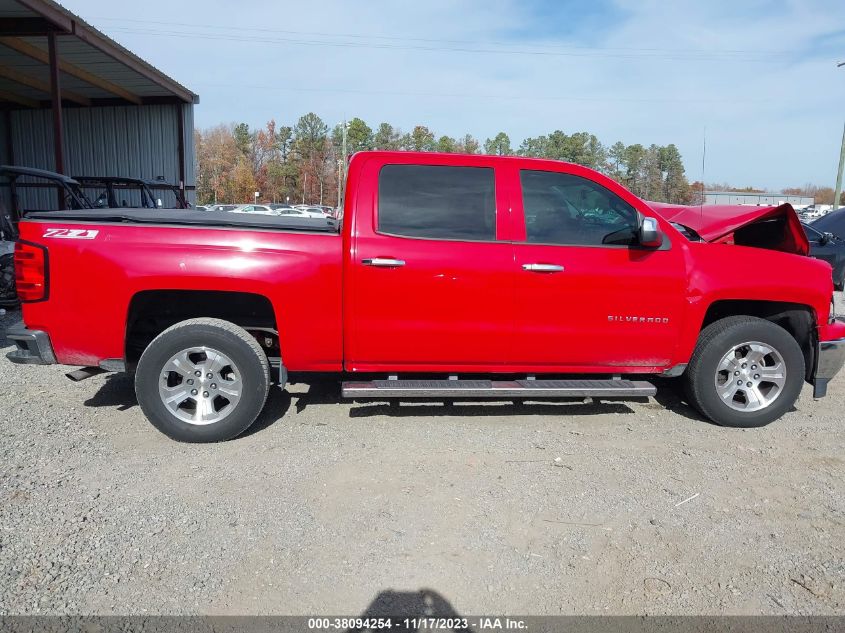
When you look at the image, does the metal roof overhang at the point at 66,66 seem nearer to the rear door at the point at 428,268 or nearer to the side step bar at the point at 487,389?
the rear door at the point at 428,268

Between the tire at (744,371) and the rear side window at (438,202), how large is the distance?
1.90 meters

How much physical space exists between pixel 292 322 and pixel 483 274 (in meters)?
1.38

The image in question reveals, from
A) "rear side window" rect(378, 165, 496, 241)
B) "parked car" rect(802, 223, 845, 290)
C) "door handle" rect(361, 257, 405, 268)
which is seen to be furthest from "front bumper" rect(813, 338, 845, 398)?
"parked car" rect(802, 223, 845, 290)

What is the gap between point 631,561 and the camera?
9.97ft

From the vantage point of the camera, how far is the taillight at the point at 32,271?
13.6ft

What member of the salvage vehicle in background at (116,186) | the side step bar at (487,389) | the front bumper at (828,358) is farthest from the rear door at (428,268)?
the salvage vehicle in background at (116,186)

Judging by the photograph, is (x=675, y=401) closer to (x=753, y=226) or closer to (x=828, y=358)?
(x=828, y=358)

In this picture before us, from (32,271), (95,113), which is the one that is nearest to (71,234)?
(32,271)

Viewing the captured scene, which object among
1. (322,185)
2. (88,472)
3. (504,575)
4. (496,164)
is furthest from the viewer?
(322,185)

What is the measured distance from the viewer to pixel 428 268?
14.2ft

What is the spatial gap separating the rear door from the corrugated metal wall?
19236 millimetres

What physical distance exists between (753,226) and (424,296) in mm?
3210

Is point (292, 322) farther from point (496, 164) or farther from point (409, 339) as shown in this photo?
point (496, 164)

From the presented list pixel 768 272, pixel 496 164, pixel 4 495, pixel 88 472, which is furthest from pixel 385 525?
pixel 768 272
